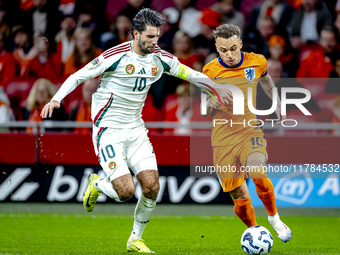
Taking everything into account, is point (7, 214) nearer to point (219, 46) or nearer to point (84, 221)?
point (84, 221)

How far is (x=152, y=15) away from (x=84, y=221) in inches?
153

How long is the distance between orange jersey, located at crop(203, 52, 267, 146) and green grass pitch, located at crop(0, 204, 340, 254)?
1259 millimetres

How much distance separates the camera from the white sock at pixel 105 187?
501 cm

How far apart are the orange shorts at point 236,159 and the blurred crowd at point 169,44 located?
3.01m

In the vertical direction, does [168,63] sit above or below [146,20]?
below

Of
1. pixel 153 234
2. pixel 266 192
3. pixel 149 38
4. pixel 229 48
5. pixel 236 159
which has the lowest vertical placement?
pixel 153 234

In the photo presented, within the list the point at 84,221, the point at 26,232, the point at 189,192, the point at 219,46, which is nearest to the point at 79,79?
the point at 219,46

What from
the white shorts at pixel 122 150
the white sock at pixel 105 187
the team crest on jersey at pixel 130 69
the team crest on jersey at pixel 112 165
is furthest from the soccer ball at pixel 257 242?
the team crest on jersey at pixel 130 69

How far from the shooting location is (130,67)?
199 inches

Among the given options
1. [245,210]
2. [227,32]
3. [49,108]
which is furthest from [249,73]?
[49,108]

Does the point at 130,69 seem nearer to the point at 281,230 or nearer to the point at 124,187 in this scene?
the point at 124,187

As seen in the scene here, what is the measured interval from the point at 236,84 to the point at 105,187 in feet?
5.99

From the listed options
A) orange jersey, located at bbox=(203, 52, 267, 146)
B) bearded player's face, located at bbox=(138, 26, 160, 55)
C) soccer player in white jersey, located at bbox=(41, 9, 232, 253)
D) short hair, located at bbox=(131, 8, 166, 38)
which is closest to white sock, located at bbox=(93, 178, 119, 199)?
soccer player in white jersey, located at bbox=(41, 9, 232, 253)

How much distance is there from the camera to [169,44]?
9.66 meters
